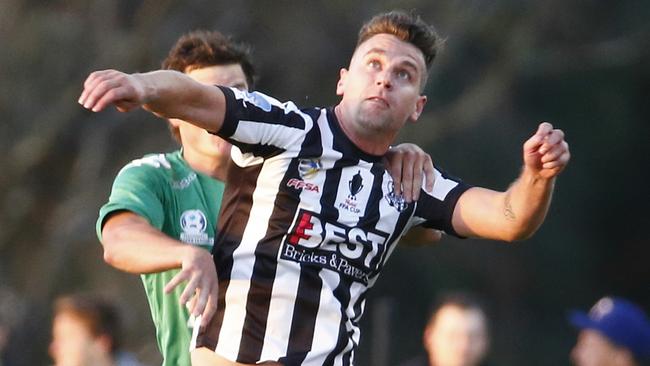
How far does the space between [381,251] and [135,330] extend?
11.4 meters

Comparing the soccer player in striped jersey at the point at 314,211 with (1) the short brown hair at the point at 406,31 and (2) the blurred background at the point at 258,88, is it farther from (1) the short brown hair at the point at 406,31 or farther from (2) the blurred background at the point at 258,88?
(2) the blurred background at the point at 258,88

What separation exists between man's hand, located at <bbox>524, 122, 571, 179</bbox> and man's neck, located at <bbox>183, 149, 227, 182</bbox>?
64.0 inches

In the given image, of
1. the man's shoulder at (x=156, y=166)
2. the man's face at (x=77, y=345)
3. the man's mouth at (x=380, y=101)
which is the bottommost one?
the man's face at (x=77, y=345)

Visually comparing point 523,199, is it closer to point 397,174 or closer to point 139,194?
point 397,174

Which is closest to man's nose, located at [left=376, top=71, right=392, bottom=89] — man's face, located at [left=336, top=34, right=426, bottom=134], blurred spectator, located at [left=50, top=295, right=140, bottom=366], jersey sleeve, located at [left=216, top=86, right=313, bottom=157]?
man's face, located at [left=336, top=34, right=426, bottom=134]

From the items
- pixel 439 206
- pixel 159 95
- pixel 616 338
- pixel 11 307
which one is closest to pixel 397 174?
pixel 439 206

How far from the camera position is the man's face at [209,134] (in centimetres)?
636

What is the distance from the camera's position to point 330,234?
5402 millimetres

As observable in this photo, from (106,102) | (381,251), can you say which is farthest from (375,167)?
(106,102)

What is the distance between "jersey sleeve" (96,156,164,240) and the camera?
223 inches

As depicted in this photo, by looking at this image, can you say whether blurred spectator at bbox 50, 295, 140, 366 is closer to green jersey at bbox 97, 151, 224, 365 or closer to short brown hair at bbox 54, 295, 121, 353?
short brown hair at bbox 54, 295, 121, 353

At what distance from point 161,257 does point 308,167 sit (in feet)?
2.13

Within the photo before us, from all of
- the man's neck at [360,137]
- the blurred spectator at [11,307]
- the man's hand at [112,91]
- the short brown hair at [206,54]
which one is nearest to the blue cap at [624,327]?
the man's neck at [360,137]

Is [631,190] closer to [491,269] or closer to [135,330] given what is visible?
[491,269]
